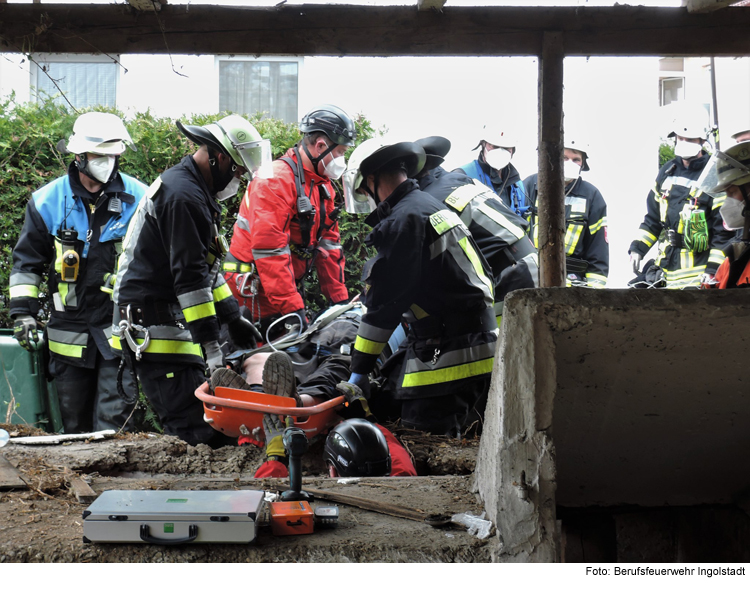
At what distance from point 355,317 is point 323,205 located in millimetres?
1170

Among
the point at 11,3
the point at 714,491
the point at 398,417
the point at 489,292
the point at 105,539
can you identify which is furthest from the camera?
the point at 398,417

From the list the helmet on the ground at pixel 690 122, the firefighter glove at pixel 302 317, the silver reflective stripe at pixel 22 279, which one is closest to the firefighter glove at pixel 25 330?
the silver reflective stripe at pixel 22 279

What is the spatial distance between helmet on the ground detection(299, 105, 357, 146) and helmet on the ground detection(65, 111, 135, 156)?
1.41 metres

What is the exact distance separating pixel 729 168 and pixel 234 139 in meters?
2.98

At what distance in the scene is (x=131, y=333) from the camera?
4086mm

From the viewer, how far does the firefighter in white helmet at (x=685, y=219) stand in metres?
6.56

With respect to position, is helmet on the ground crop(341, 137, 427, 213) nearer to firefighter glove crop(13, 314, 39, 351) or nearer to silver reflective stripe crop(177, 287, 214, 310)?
silver reflective stripe crop(177, 287, 214, 310)

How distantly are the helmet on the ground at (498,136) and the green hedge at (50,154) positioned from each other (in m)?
1.55

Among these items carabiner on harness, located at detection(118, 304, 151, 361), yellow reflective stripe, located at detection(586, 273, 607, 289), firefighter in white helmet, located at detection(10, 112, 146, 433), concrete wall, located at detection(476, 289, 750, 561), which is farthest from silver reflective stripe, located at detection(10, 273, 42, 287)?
yellow reflective stripe, located at detection(586, 273, 607, 289)

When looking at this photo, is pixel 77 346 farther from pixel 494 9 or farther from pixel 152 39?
pixel 494 9

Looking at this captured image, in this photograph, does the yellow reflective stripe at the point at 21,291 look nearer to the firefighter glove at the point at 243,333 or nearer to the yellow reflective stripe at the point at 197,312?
the firefighter glove at the point at 243,333

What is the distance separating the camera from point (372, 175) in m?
4.05

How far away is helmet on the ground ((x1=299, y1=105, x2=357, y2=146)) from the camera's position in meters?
5.23

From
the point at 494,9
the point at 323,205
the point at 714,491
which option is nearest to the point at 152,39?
the point at 494,9
